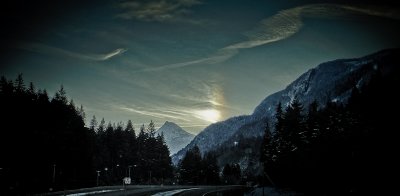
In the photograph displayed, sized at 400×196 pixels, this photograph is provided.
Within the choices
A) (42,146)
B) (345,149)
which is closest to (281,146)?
(345,149)

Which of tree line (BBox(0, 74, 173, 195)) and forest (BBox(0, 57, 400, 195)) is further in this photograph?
tree line (BBox(0, 74, 173, 195))

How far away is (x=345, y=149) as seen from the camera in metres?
48.4

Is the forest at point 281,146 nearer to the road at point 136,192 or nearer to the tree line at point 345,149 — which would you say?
the tree line at point 345,149

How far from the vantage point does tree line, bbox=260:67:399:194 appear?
39.9m

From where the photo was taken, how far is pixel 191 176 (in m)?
149

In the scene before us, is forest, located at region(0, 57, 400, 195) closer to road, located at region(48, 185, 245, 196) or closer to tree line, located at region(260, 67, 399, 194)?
tree line, located at region(260, 67, 399, 194)

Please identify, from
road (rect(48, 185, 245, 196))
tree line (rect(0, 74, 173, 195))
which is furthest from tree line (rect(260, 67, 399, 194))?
tree line (rect(0, 74, 173, 195))

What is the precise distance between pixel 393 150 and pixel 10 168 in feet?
211

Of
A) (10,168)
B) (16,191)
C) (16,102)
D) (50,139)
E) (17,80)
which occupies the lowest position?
(16,191)

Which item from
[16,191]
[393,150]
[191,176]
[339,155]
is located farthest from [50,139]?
[191,176]

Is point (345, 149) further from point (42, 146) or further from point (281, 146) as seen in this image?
point (42, 146)

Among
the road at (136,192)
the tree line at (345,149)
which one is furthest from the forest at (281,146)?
the road at (136,192)

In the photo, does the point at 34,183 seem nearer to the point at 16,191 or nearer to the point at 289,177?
the point at 16,191

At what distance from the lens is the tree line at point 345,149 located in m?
39.9
